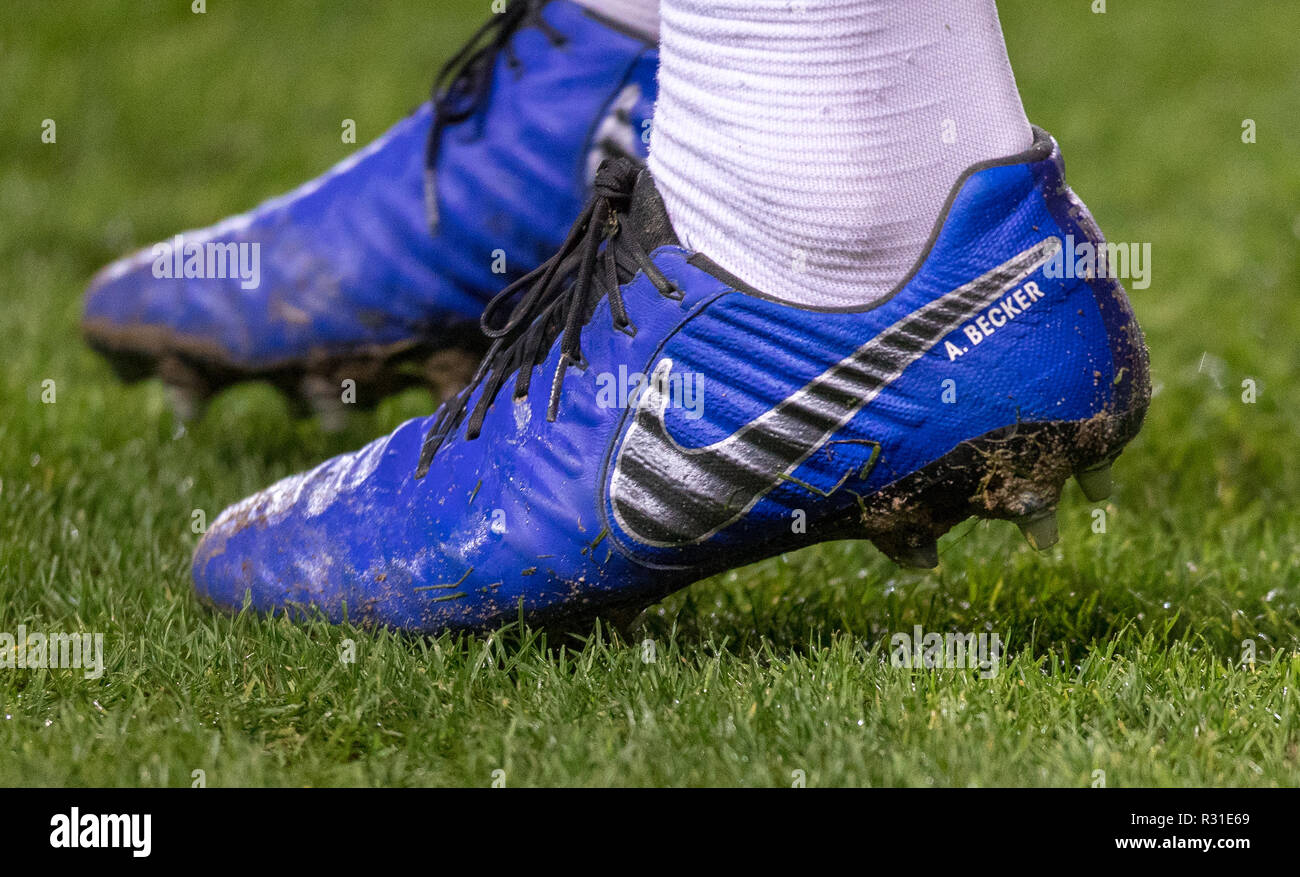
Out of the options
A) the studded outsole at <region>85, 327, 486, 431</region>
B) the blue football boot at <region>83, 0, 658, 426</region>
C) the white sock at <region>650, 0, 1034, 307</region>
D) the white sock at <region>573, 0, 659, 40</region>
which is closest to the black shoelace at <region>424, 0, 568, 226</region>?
the blue football boot at <region>83, 0, 658, 426</region>

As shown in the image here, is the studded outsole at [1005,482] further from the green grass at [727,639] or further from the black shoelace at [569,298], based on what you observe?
the black shoelace at [569,298]

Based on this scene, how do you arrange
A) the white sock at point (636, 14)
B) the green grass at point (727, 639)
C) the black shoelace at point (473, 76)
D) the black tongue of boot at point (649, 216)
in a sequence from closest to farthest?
the green grass at point (727, 639)
the black tongue of boot at point (649, 216)
the white sock at point (636, 14)
the black shoelace at point (473, 76)

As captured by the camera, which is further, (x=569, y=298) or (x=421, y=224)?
(x=421, y=224)

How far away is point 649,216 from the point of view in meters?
1.59

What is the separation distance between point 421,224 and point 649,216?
782 mm

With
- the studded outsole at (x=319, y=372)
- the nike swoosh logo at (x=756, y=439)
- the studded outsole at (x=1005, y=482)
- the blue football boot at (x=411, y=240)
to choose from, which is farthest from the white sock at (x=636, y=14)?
the studded outsole at (x=1005, y=482)

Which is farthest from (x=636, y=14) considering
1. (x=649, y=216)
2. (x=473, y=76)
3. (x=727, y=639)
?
(x=727, y=639)

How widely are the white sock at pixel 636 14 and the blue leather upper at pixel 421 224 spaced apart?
0.03 m

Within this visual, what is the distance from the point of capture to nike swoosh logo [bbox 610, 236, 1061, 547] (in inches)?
56.8

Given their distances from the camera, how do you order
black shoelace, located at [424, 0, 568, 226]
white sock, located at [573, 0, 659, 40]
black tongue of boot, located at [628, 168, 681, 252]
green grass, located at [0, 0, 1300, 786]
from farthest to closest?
black shoelace, located at [424, 0, 568, 226], white sock, located at [573, 0, 659, 40], black tongue of boot, located at [628, 168, 681, 252], green grass, located at [0, 0, 1300, 786]

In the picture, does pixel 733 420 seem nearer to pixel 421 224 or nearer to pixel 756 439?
pixel 756 439

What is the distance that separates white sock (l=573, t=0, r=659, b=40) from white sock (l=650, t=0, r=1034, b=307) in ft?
2.10

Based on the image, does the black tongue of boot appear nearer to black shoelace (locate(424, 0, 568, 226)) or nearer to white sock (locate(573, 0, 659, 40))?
white sock (locate(573, 0, 659, 40))

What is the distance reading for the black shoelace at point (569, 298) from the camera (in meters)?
1.58
